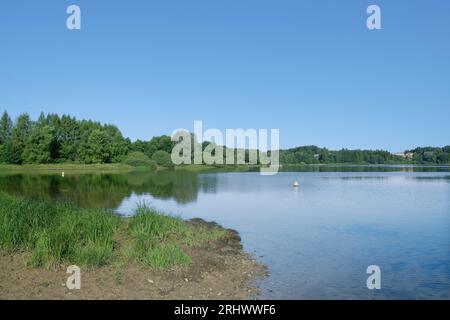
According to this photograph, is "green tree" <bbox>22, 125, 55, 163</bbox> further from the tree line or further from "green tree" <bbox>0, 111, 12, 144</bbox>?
"green tree" <bbox>0, 111, 12, 144</bbox>

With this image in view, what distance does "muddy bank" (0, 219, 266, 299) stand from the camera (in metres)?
9.23

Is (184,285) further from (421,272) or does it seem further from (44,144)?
(44,144)

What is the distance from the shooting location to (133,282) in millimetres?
10102

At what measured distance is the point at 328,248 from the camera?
15750 mm

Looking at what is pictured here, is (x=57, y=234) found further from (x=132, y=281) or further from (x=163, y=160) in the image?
(x=163, y=160)

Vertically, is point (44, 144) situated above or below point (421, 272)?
above

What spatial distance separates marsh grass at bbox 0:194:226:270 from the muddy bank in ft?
0.87

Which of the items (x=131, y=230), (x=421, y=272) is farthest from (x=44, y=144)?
(x=421, y=272)

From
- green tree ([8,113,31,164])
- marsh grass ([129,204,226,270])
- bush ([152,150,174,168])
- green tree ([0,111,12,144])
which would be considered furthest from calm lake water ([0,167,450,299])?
bush ([152,150,174,168])

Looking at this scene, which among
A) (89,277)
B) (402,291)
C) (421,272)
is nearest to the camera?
(89,277)

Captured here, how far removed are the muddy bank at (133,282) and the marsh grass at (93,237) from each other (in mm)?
265

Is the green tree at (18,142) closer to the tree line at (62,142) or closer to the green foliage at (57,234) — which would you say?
the tree line at (62,142)

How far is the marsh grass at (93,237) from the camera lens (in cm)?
1091
